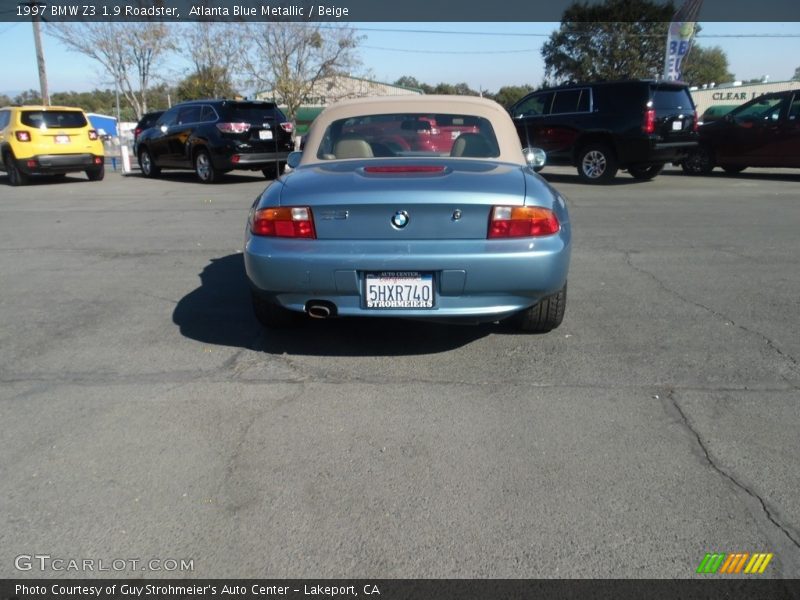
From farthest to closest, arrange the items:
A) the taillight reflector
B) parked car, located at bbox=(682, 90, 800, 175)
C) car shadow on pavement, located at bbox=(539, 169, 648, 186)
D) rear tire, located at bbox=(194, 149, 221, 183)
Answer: rear tire, located at bbox=(194, 149, 221, 183) → car shadow on pavement, located at bbox=(539, 169, 648, 186) → parked car, located at bbox=(682, 90, 800, 175) → the taillight reflector

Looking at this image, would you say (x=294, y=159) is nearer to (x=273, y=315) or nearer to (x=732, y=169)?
Result: (x=273, y=315)

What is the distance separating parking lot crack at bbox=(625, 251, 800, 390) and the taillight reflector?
232 cm

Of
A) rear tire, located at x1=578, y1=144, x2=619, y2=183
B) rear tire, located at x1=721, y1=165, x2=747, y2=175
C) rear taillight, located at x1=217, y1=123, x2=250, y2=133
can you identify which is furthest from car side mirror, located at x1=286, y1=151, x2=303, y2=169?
rear tire, located at x1=721, y1=165, x2=747, y2=175

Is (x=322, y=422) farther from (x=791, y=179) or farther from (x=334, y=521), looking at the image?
(x=791, y=179)

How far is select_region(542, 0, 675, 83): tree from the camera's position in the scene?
4141 centimetres

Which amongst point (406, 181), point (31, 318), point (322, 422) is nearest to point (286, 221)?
point (406, 181)

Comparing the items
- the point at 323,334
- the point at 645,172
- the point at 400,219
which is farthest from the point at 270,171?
the point at 400,219

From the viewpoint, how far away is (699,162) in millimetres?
15609

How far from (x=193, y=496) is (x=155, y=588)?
20.8 inches

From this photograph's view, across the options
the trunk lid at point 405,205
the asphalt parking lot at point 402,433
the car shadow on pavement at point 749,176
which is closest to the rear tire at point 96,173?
the asphalt parking lot at point 402,433

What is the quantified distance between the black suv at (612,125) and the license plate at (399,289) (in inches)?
414

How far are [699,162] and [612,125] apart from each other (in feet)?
11.9

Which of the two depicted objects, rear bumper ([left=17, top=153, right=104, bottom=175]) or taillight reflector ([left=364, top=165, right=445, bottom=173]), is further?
rear bumper ([left=17, top=153, right=104, bottom=175])

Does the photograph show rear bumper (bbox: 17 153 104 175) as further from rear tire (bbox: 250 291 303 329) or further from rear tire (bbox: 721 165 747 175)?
rear tire (bbox: 721 165 747 175)
